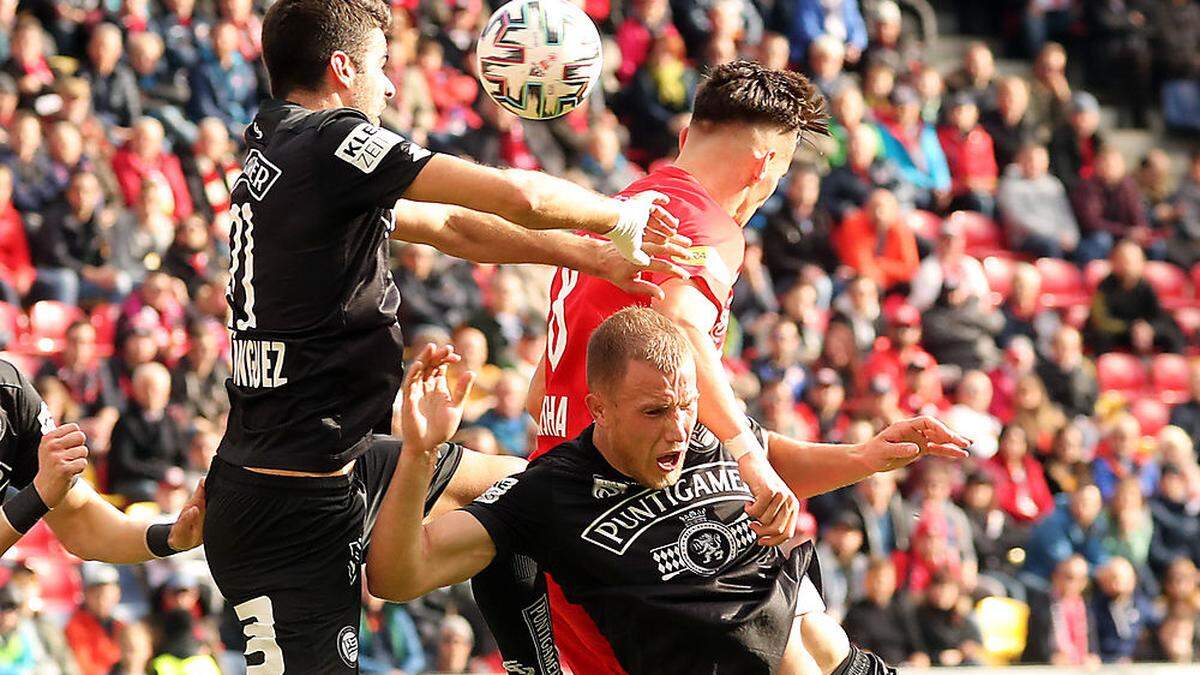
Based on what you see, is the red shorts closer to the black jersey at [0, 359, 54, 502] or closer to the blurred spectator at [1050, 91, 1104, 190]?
the black jersey at [0, 359, 54, 502]

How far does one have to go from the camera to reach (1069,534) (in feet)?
44.9

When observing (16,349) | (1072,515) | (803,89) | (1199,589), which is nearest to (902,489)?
(1072,515)

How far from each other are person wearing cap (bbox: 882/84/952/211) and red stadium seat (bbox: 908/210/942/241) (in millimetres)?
232

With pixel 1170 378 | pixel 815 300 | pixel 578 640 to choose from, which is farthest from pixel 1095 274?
pixel 578 640

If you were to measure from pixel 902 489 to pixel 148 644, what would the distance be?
5559 mm

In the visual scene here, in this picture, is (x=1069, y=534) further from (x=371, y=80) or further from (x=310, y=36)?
(x=310, y=36)

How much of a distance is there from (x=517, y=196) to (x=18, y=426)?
1921 millimetres

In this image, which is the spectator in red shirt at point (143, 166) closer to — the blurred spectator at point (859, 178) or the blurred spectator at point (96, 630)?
the blurred spectator at point (96, 630)

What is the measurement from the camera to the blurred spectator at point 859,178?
50.8 feet

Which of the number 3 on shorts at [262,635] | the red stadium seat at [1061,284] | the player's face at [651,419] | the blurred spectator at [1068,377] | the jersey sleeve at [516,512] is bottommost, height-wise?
the red stadium seat at [1061,284]

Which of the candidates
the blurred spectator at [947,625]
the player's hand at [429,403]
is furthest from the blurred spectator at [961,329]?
the player's hand at [429,403]

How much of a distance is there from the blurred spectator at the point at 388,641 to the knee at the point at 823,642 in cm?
528

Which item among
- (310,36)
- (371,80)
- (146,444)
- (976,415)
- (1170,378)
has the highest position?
(310,36)

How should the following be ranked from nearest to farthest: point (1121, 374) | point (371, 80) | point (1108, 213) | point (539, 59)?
point (371, 80) < point (539, 59) < point (1121, 374) < point (1108, 213)
